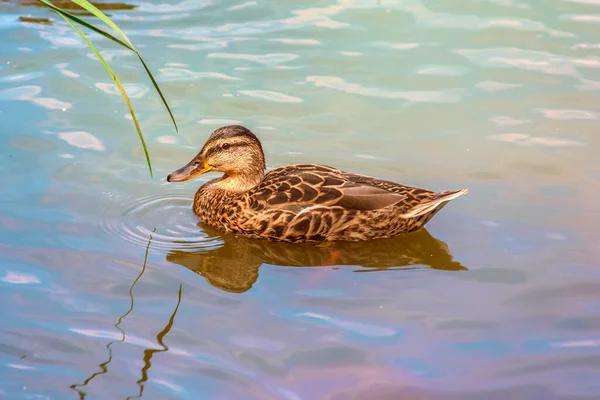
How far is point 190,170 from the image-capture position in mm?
7992

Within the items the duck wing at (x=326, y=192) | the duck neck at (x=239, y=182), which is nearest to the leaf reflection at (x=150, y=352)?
the duck wing at (x=326, y=192)

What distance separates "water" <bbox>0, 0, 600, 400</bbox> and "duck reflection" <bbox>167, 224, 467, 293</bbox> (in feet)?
0.08

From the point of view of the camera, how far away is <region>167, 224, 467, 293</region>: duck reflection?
7.04 metres

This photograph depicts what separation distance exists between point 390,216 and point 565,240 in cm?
142

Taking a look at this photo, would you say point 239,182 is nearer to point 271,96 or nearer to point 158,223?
point 158,223

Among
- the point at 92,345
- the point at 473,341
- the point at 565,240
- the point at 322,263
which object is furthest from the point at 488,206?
the point at 92,345

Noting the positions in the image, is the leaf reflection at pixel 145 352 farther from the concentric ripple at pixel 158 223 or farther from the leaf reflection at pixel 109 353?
the concentric ripple at pixel 158 223

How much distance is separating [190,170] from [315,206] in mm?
1211

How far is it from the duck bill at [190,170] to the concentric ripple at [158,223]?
323 mm

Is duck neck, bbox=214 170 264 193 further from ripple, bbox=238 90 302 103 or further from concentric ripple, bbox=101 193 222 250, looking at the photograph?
ripple, bbox=238 90 302 103

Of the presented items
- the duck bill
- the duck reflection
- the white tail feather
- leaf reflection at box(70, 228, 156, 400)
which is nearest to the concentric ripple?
the duck reflection

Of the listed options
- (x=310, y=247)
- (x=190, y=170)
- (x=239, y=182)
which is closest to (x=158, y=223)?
(x=190, y=170)

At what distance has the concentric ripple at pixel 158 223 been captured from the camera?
24.5 ft

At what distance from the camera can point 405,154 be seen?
348 inches
